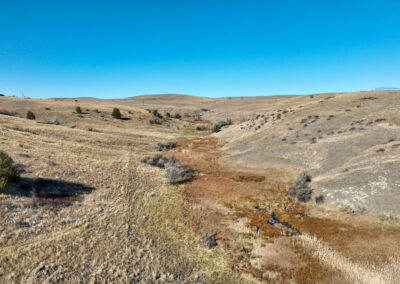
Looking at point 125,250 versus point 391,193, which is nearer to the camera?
point 125,250

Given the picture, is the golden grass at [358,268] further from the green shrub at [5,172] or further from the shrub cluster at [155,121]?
the shrub cluster at [155,121]

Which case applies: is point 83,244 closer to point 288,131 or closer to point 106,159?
point 106,159

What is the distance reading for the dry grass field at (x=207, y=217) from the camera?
998cm

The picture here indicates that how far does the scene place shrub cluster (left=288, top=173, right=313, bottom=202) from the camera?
18453 millimetres

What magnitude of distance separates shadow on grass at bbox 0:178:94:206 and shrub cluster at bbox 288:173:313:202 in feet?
58.2

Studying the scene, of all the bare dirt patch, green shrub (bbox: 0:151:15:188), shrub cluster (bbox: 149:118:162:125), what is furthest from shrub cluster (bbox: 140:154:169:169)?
shrub cluster (bbox: 149:118:162:125)

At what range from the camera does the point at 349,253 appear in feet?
37.8

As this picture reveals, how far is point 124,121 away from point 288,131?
157ft

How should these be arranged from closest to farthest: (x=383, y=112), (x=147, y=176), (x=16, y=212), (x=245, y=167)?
(x=16, y=212) < (x=147, y=176) < (x=245, y=167) < (x=383, y=112)

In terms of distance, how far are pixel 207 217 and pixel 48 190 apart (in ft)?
40.2

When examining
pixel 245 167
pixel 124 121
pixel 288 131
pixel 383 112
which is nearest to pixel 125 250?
pixel 245 167

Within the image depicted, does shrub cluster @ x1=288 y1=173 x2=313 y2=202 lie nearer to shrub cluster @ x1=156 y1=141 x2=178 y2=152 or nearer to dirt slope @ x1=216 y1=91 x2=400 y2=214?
dirt slope @ x1=216 y1=91 x2=400 y2=214

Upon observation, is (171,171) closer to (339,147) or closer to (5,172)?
(5,172)

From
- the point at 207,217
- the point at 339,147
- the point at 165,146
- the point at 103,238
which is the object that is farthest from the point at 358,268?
the point at 165,146
